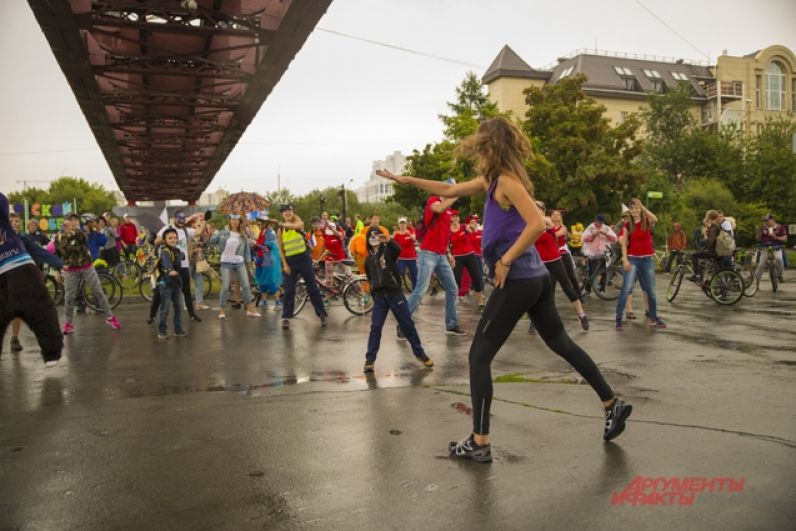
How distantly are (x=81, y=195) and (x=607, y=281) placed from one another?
3907 inches

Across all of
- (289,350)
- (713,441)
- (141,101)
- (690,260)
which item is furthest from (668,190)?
(713,441)

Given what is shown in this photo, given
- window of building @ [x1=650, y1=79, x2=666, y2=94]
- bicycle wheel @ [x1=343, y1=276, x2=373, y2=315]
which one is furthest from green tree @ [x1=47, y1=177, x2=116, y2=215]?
bicycle wheel @ [x1=343, y1=276, x2=373, y2=315]

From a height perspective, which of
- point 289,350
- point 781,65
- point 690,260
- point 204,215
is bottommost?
point 289,350

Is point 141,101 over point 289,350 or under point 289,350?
over

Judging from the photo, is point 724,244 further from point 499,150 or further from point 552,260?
point 499,150

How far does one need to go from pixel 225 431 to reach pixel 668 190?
138ft

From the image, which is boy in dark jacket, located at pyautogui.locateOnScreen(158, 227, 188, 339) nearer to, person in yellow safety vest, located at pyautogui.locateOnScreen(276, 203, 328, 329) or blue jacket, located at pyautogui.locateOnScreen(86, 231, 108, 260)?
person in yellow safety vest, located at pyautogui.locateOnScreen(276, 203, 328, 329)

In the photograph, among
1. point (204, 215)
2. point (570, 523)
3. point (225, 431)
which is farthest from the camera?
point (204, 215)

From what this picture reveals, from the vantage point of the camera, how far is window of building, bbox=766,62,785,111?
2783 inches

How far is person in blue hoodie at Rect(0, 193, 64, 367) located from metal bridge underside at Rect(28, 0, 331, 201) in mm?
5364

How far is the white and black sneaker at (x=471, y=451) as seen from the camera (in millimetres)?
3965

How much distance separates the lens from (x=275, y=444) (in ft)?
14.6

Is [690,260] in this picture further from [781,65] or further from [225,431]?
[781,65]

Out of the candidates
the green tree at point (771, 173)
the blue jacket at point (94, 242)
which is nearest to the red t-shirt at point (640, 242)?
the blue jacket at point (94, 242)
